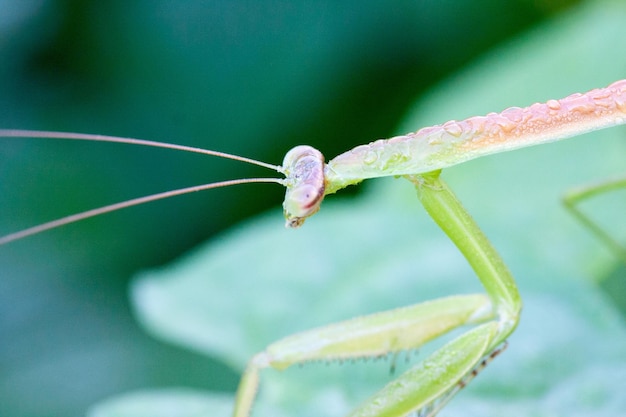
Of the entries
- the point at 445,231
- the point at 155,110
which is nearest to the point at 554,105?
the point at 445,231

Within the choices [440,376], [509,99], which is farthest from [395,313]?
[509,99]

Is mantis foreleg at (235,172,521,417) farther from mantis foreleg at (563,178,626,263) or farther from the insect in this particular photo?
mantis foreleg at (563,178,626,263)

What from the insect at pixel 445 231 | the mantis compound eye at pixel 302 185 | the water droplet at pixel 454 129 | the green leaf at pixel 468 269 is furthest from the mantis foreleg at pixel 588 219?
the mantis compound eye at pixel 302 185

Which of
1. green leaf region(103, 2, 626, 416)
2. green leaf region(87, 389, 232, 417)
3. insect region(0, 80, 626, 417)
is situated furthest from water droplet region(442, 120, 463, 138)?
green leaf region(87, 389, 232, 417)

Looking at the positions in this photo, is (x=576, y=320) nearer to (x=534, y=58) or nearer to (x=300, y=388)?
(x=300, y=388)

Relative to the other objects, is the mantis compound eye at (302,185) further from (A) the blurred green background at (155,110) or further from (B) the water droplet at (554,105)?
(A) the blurred green background at (155,110)

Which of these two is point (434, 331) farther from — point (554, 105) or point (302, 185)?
point (554, 105)
